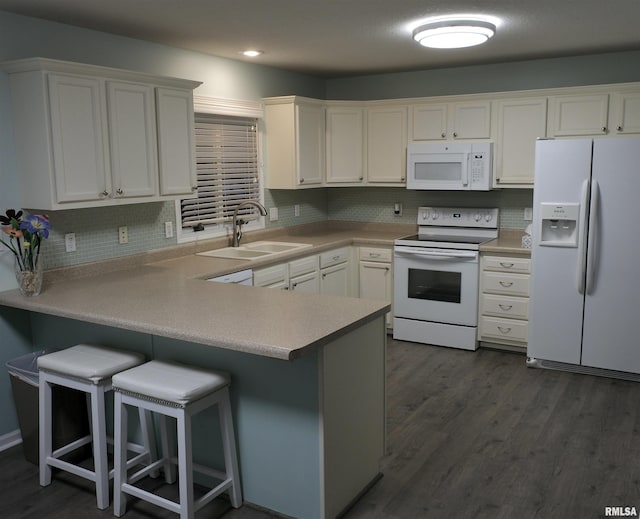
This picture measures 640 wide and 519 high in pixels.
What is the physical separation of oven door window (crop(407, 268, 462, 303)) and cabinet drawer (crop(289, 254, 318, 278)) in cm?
83

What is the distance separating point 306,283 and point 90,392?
2.27 m

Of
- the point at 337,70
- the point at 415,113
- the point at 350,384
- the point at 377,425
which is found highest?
the point at 337,70

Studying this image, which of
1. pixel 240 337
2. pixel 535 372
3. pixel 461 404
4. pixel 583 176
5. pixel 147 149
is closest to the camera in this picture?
pixel 240 337

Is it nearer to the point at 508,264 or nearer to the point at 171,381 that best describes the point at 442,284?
the point at 508,264

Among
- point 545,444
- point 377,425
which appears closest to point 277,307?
point 377,425

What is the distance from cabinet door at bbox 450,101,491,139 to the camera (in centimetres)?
489

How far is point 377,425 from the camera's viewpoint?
2822 mm

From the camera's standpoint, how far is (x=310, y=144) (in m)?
5.16

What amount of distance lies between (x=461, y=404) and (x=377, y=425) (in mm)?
1140

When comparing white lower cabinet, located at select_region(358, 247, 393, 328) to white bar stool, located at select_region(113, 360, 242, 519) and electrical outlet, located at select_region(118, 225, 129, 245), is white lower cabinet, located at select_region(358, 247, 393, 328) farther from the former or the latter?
white bar stool, located at select_region(113, 360, 242, 519)

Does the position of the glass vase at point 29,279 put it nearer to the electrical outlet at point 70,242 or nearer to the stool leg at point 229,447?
the electrical outlet at point 70,242

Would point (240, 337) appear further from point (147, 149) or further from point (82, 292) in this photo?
point (147, 149)

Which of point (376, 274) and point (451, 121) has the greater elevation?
point (451, 121)

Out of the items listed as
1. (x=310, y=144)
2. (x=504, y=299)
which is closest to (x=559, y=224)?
(x=504, y=299)
